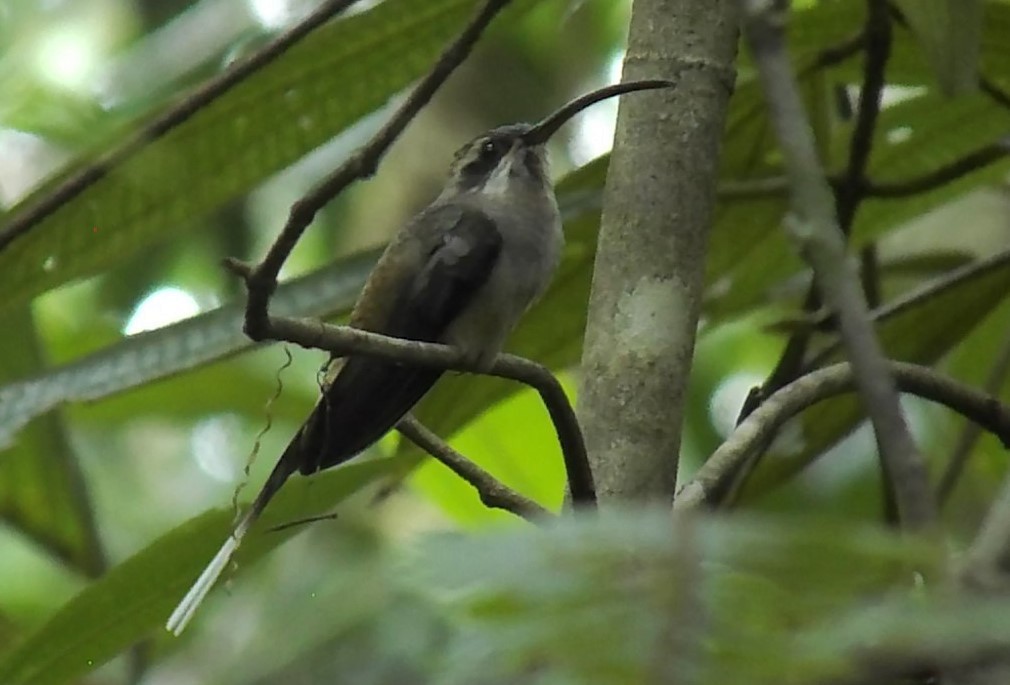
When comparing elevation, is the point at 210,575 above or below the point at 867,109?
below

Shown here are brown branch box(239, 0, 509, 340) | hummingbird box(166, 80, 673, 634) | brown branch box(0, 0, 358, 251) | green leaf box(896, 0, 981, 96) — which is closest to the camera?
brown branch box(239, 0, 509, 340)

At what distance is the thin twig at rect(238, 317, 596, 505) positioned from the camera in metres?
1.03

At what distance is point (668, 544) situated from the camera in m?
0.37

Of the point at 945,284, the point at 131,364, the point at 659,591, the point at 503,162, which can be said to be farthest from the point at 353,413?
the point at 659,591

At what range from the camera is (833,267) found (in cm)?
49

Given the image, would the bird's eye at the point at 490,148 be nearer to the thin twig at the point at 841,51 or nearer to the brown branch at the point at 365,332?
the thin twig at the point at 841,51

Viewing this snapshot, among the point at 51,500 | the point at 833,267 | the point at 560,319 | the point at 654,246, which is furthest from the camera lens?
the point at 51,500

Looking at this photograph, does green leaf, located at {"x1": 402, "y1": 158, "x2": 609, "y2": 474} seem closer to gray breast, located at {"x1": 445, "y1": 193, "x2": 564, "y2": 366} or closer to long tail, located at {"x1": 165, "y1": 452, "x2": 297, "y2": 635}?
gray breast, located at {"x1": 445, "y1": 193, "x2": 564, "y2": 366}

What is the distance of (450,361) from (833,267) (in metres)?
0.76

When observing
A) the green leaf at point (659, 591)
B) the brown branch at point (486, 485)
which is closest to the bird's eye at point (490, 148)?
the brown branch at point (486, 485)

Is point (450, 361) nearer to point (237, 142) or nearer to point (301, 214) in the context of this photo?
point (301, 214)

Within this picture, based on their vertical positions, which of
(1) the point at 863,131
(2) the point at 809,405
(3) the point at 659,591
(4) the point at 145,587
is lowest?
(3) the point at 659,591

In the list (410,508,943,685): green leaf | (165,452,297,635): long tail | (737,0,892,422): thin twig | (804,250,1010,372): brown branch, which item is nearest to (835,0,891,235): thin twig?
(737,0,892,422): thin twig

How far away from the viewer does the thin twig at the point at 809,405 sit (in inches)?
52.8
